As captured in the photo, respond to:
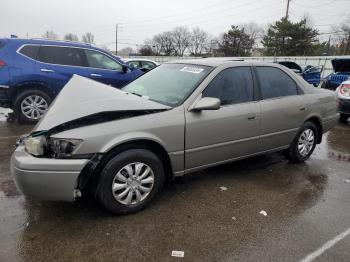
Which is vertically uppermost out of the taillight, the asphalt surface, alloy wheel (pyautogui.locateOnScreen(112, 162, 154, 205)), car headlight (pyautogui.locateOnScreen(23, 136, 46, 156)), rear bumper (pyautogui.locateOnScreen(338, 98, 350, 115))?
the taillight

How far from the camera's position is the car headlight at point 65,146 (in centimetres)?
304

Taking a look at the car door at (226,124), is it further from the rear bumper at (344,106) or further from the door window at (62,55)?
the rear bumper at (344,106)

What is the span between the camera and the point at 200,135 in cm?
382

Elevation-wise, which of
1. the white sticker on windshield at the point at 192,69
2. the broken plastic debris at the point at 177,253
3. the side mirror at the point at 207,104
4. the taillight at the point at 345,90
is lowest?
the broken plastic debris at the point at 177,253

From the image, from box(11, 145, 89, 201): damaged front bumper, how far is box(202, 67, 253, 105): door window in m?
1.74

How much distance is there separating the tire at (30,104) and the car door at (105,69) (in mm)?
1250

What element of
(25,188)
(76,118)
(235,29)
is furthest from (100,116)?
(235,29)

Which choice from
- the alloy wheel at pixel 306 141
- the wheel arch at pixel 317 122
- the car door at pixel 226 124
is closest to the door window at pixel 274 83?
the car door at pixel 226 124

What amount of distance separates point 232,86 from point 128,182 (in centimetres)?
185

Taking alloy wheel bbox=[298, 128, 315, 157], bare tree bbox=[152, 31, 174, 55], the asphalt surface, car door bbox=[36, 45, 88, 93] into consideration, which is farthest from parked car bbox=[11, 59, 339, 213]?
bare tree bbox=[152, 31, 174, 55]

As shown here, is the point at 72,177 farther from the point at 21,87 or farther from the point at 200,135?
the point at 21,87

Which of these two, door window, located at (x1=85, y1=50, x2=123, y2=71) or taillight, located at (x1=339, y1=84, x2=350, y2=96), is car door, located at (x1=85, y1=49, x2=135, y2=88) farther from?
taillight, located at (x1=339, y1=84, x2=350, y2=96)

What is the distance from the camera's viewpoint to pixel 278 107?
15.2ft

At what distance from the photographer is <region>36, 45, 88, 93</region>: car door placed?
7488 mm
